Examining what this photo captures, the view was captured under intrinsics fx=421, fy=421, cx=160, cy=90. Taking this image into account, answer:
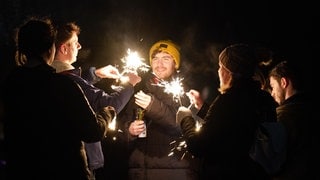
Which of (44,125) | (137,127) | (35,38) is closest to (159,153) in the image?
(137,127)

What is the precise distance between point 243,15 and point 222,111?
6.74 m

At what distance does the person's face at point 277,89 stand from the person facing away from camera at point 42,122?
79.5 inches

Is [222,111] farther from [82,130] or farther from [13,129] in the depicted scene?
[13,129]

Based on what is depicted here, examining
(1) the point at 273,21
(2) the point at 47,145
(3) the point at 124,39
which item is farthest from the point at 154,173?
(1) the point at 273,21

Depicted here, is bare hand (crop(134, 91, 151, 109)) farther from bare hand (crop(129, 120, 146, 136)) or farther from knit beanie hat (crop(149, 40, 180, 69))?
knit beanie hat (crop(149, 40, 180, 69))

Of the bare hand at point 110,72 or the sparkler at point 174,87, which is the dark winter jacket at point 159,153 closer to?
the sparkler at point 174,87

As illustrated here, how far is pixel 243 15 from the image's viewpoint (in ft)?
31.9

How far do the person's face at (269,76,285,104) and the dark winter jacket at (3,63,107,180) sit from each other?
2.06 m

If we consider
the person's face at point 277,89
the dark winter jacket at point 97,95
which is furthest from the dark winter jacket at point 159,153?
the person's face at point 277,89

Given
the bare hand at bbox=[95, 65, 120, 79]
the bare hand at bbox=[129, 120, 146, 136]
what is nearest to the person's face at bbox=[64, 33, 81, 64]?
the bare hand at bbox=[95, 65, 120, 79]

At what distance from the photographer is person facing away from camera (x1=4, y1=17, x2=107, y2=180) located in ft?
10.2

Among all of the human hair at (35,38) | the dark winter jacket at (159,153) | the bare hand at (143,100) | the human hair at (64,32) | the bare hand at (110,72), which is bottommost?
the dark winter jacket at (159,153)

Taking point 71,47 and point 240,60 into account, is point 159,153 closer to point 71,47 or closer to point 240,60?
point 71,47

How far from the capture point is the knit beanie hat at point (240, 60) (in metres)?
3.59
